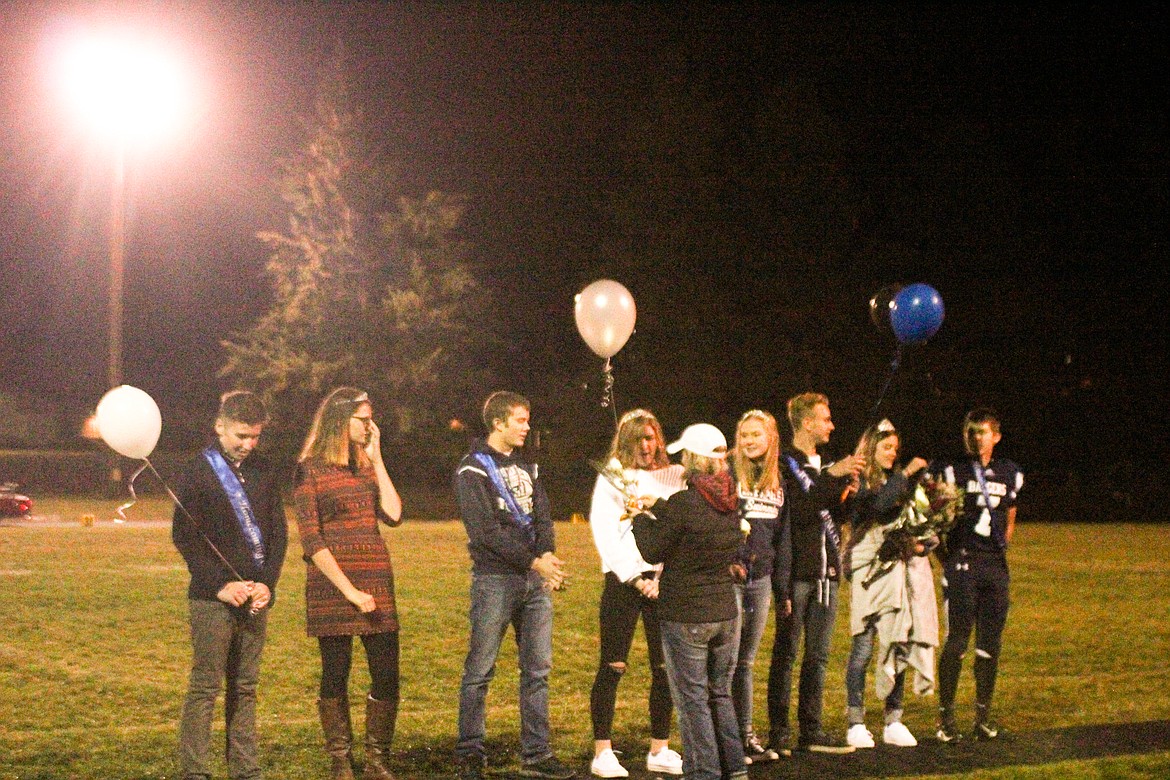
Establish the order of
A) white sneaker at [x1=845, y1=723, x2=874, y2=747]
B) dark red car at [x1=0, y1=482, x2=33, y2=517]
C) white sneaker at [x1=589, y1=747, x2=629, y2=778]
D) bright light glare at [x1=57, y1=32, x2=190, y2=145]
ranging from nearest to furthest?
white sneaker at [x1=589, y1=747, x2=629, y2=778], white sneaker at [x1=845, y1=723, x2=874, y2=747], dark red car at [x1=0, y1=482, x2=33, y2=517], bright light glare at [x1=57, y1=32, x2=190, y2=145]

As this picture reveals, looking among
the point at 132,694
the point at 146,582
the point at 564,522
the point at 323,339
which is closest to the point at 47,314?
the point at 323,339

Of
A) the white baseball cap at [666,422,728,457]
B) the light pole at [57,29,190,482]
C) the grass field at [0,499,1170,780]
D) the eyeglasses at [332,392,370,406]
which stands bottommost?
the grass field at [0,499,1170,780]

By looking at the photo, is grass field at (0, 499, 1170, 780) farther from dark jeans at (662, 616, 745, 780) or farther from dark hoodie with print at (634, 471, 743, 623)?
dark hoodie with print at (634, 471, 743, 623)

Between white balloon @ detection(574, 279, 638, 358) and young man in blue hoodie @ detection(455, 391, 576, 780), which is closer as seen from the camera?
young man in blue hoodie @ detection(455, 391, 576, 780)

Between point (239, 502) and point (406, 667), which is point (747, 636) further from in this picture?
point (406, 667)

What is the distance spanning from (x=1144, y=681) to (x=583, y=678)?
447 centimetres

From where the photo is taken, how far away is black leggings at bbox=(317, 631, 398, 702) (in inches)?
275

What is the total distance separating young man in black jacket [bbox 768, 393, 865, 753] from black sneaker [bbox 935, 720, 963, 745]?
0.72 meters

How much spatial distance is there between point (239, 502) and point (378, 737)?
56.0 inches

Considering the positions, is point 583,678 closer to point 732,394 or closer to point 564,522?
point 564,522

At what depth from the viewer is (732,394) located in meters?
44.9

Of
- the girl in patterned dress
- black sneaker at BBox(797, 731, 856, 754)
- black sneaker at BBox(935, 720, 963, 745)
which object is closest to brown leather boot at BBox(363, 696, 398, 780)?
the girl in patterned dress

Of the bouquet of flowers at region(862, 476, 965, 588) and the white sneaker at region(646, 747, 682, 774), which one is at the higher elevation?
the bouquet of flowers at region(862, 476, 965, 588)

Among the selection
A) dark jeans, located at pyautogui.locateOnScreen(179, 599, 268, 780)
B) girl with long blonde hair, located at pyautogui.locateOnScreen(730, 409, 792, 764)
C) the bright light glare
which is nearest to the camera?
dark jeans, located at pyautogui.locateOnScreen(179, 599, 268, 780)
